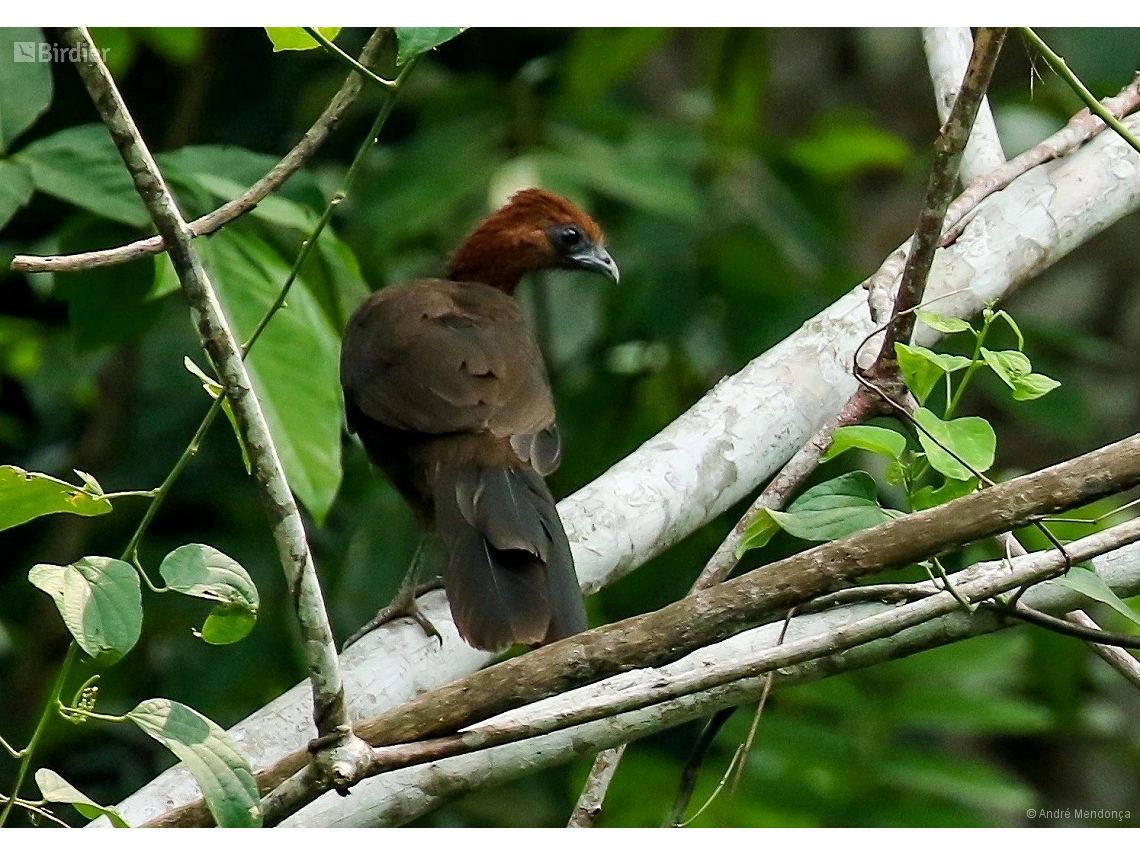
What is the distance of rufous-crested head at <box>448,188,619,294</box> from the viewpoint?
4.01 metres

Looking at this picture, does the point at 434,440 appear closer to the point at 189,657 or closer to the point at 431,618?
the point at 431,618

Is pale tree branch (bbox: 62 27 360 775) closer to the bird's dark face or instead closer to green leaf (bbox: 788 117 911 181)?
the bird's dark face

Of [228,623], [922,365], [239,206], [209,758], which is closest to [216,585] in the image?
[228,623]

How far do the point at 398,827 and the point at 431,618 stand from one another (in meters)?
0.66

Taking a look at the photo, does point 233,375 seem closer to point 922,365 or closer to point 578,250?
point 922,365

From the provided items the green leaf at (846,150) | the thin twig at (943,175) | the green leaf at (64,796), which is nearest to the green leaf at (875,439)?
the thin twig at (943,175)

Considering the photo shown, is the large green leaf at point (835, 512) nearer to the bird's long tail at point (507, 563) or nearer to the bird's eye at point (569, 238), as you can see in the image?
the bird's long tail at point (507, 563)

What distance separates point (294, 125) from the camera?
4.78 m

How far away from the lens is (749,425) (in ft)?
8.86

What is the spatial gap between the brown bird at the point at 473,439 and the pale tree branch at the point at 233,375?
2.44ft

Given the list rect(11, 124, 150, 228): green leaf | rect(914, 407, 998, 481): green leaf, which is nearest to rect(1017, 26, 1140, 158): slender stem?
rect(914, 407, 998, 481): green leaf

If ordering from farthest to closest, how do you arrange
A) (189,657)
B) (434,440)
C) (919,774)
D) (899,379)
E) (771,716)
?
(189,657) → (771,716) → (919,774) → (434,440) → (899,379)
